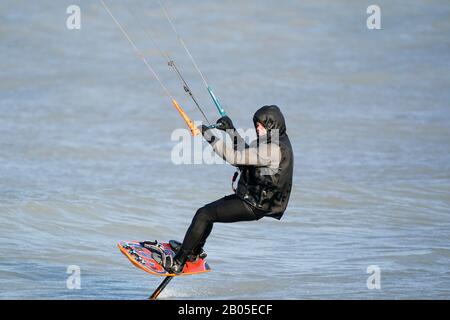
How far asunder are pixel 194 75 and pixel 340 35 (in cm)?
551

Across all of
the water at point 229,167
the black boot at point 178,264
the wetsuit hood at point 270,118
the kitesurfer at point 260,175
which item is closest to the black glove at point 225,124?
the kitesurfer at point 260,175

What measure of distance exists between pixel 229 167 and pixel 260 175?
898 centimetres

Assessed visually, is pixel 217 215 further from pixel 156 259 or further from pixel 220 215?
pixel 156 259

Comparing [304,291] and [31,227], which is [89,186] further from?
[304,291]

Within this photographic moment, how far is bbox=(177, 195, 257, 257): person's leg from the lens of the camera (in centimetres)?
975

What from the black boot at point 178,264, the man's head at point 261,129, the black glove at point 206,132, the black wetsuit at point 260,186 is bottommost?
the black boot at point 178,264

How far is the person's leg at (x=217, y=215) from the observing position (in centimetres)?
975

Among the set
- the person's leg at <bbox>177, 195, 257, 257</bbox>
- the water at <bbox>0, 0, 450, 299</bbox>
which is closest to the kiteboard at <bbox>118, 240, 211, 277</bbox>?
the person's leg at <bbox>177, 195, 257, 257</bbox>

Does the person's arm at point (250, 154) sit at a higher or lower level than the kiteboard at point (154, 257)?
higher

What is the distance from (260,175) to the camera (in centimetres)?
963

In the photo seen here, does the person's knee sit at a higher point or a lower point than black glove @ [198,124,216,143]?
lower

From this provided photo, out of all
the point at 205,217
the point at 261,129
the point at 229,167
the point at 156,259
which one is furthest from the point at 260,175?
the point at 229,167

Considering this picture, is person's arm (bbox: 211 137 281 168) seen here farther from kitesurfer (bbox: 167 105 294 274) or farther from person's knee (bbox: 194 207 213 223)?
person's knee (bbox: 194 207 213 223)

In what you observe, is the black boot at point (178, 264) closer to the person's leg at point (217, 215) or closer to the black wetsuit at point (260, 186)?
the person's leg at point (217, 215)
